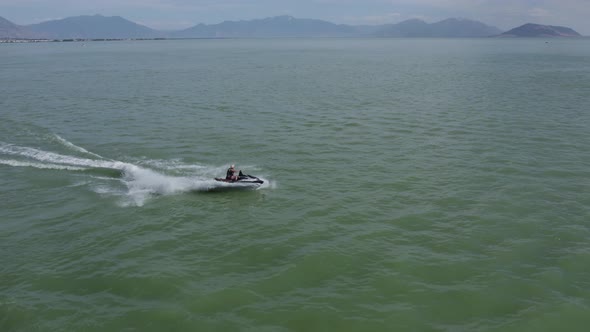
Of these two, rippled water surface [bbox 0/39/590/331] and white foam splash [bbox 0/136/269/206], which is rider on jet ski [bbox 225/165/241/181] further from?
rippled water surface [bbox 0/39/590/331]

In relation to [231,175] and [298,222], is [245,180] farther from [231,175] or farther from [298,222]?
→ [298,222]

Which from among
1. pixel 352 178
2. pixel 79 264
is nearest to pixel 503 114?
pixel 352 178

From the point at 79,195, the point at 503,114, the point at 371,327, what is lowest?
the point at 371,327

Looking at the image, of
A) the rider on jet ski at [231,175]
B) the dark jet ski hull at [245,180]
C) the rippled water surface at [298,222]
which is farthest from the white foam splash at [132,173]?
the rider on jet ski at [231,175]

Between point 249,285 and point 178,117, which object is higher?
point 178,117

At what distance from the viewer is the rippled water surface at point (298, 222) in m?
20.8

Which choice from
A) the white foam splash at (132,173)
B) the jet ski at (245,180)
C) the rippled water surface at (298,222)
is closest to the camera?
the rippled water surface at (298,222)

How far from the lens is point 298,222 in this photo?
2917 cm

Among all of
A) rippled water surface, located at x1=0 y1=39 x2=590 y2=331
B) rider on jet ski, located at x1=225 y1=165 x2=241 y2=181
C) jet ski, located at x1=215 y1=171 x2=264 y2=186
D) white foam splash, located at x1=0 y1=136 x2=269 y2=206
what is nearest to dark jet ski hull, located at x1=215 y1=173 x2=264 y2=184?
jet ski, located at x1=215 y1=171 x2=264 y2=186

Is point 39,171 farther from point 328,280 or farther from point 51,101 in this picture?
point 51,101

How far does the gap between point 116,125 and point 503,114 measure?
4950 cm

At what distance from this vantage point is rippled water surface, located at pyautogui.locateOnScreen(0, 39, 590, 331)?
2081 cm

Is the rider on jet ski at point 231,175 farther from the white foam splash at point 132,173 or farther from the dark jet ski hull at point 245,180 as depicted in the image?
the white foam splash at point 132,173

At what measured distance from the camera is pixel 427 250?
25.4 metres
